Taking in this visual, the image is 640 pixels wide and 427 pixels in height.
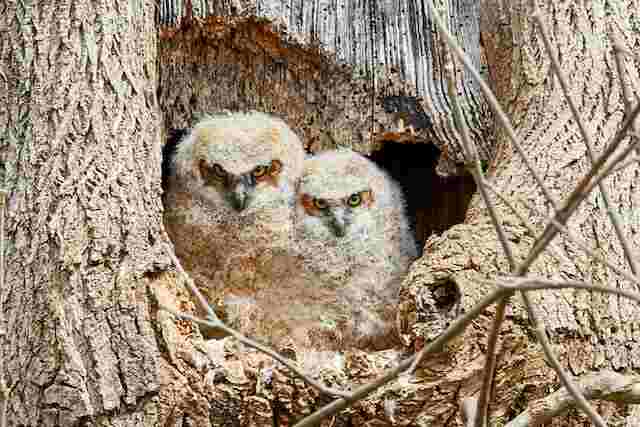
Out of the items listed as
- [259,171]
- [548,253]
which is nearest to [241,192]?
[259,171]

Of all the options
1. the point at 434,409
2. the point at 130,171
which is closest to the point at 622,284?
the point at 434,409

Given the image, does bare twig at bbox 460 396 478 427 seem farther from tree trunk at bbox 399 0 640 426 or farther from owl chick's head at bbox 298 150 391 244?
owl chick's head at bbox 298 150 391 244

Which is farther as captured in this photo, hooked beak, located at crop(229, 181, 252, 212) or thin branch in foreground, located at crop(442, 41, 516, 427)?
hooked beak, located at crop(229, 181, 252, 212)

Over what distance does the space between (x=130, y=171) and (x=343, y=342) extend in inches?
51.0

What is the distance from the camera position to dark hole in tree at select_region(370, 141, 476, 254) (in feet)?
16.1

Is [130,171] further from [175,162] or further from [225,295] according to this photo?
[175,162]

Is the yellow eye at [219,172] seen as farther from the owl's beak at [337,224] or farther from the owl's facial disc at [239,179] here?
the owl's beak at [337,224]

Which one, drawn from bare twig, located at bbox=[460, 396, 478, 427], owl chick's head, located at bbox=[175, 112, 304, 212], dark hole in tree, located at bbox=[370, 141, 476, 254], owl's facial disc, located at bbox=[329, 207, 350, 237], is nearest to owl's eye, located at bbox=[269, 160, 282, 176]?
owl chick's head, located at bbox=[175, 112, 304, 212]

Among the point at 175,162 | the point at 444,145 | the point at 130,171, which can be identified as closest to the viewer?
the point at 130,171

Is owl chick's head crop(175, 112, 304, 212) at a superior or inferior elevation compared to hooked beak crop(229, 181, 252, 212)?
superior

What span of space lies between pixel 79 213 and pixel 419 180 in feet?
7.92

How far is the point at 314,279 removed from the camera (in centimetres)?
411

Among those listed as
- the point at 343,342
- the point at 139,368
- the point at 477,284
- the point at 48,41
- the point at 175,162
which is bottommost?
the point at 343,342

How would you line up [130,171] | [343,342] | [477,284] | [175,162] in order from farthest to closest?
[175,162], [343,342], [130,171], [477,284]
